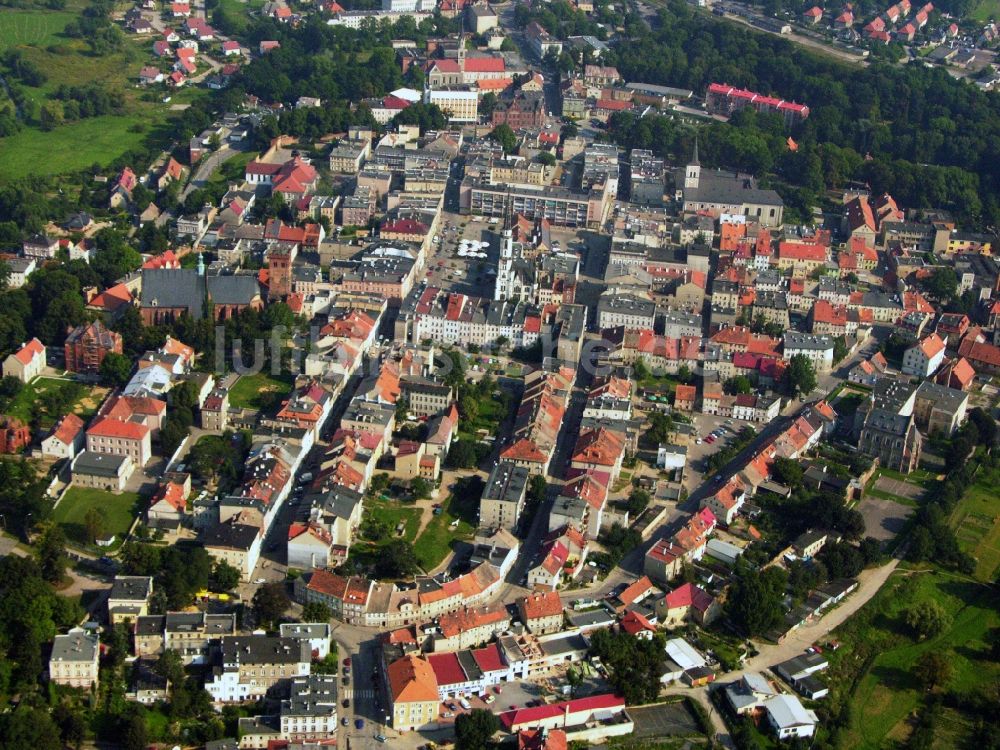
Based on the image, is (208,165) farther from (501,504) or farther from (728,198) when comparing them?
(501,504)

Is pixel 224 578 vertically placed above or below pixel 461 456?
below

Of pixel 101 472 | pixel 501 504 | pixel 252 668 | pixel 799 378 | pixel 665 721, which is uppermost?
pixel 799 378

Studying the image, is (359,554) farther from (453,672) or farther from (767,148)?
(767,148)

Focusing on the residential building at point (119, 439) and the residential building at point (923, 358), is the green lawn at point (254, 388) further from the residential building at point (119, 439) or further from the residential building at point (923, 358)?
the residential building at point (923, 358)

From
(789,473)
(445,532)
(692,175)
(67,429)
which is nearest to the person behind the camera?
(445,532)

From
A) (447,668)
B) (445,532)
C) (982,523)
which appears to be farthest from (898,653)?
(445,532)

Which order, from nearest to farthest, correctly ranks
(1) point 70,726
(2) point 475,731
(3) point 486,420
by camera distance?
(1) point 70,726 < (2) point 475,731 < (3) point 486,420
